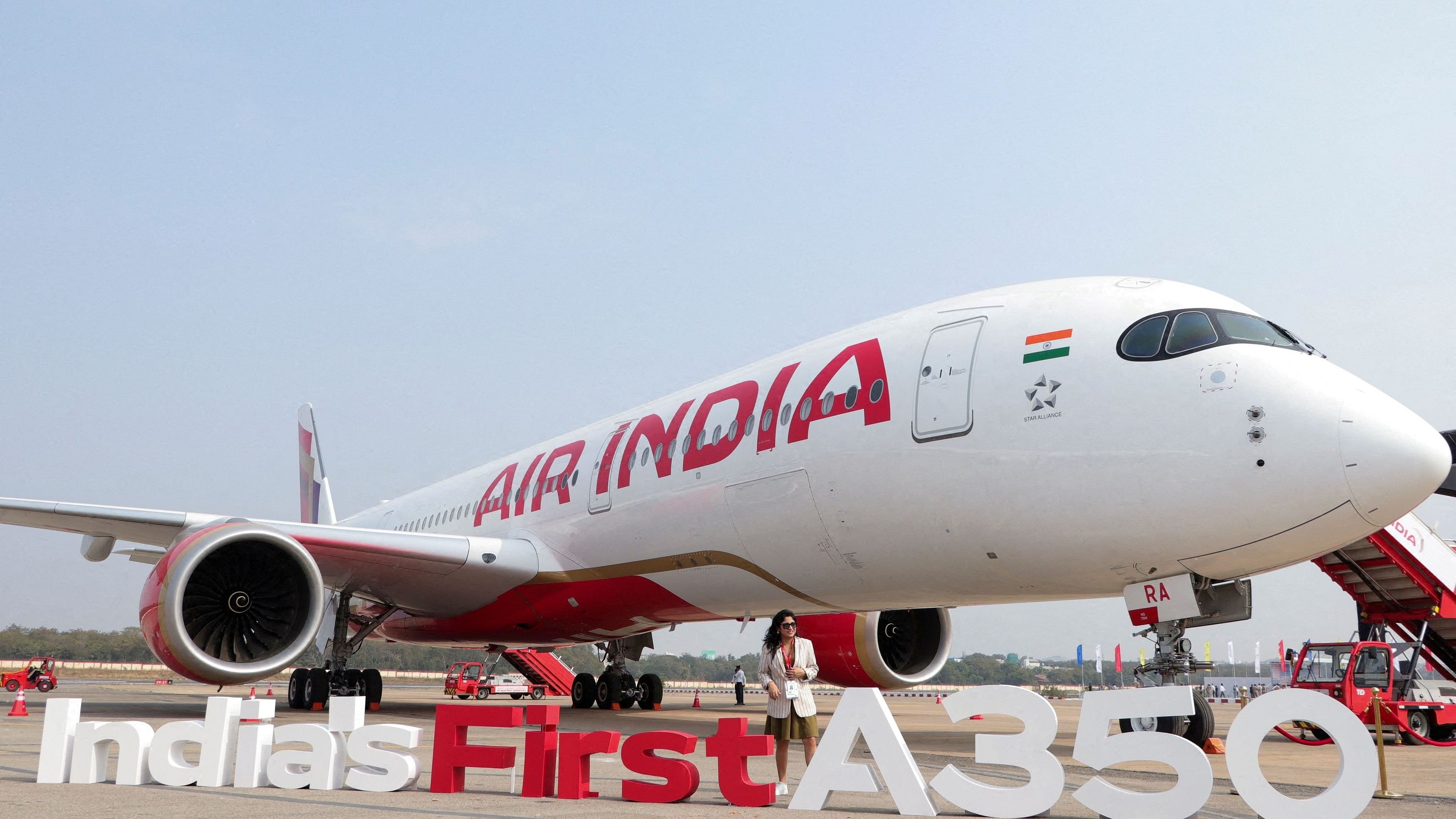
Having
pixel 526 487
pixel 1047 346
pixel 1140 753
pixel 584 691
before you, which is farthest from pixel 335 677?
pixel 1140 753

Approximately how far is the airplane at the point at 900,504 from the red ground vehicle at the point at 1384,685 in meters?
4.54

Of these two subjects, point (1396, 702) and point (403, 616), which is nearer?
point (1396, 702)

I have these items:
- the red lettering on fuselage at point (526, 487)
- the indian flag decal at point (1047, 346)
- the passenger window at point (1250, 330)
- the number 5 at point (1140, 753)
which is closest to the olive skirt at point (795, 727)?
the number 5 at point (1140, 753)

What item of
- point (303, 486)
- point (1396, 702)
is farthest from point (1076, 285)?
point (303, 486)

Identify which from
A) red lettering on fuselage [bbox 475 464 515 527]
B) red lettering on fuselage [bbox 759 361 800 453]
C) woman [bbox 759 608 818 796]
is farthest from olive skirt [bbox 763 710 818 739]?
red lettering on fuselage [bbox 475 464 515 527]

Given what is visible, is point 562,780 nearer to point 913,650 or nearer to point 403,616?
point 913,650

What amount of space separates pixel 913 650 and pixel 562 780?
739 centimetres

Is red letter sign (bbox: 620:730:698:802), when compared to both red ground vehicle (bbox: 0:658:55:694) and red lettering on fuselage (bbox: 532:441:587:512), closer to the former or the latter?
red lettering on fuselage (bbox: 532:441:587:512)

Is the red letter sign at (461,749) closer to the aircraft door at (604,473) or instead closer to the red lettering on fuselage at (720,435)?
the red lettering on fuselage at (720,435)

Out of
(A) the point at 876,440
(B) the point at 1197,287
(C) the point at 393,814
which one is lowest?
(C) the point at 393,814

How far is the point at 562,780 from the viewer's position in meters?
5.55

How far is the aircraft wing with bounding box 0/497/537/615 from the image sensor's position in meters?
11.5

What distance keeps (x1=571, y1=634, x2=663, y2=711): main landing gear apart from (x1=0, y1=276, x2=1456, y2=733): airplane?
5.74 feet

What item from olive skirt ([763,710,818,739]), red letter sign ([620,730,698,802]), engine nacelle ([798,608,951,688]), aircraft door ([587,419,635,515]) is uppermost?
aircraft door ([587,419,635,515])
